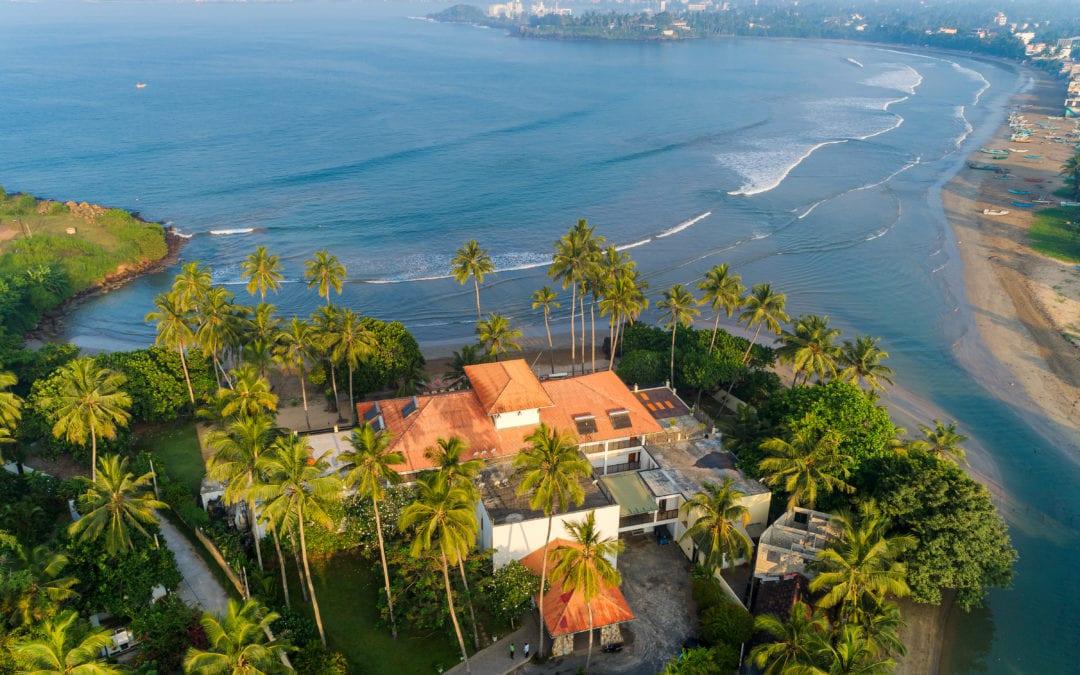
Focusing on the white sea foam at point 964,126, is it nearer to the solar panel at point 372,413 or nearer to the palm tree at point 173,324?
the solar panel at point 372,413

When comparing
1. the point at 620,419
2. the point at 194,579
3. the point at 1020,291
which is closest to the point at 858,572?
the point at 620,419

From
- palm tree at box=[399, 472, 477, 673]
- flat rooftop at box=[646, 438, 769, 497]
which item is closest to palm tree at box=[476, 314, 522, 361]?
flat rooftop at box=[646, 438, 769, 497]

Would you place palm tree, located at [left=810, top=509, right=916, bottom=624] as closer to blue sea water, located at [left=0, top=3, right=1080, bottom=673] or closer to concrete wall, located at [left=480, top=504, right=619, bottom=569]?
blue sea water, located at [left=0, top=3, right=1080, bottom=673]

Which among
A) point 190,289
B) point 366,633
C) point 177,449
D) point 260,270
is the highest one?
point 190,289

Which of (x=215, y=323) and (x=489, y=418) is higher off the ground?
(x=215, y=323)

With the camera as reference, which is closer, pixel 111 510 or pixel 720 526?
pixel 111 510

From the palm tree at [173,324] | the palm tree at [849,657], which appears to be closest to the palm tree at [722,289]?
the palm tree at [849,657]

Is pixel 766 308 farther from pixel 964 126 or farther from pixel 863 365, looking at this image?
pixel 964 126
